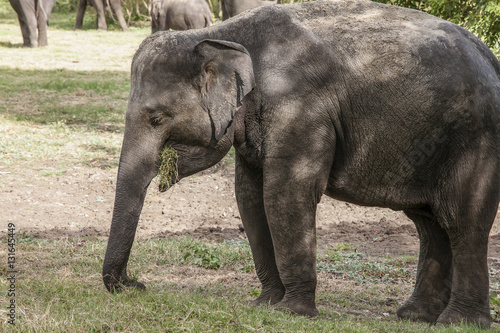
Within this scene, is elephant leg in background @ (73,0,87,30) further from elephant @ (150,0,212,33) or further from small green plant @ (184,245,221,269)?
small green plant @ (184,245,221,269)

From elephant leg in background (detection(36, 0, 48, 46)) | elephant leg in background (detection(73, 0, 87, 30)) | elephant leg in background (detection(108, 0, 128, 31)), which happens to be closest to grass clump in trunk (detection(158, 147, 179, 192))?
elephant leg in background (detection(36, 0, 48, 46))

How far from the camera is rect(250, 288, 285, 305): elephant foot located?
521 cm

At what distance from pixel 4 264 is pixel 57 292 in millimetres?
1144

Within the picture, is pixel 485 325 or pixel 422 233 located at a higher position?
pixel 422 233

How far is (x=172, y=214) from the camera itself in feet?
27.6

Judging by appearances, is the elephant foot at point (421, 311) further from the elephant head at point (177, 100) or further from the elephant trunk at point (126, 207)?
the elephant trunk at point (126, 207)

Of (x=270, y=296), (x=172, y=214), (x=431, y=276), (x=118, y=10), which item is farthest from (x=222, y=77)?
(x=118, y=10)

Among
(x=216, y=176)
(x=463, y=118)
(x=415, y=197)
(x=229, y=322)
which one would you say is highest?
(x=463, y=118)

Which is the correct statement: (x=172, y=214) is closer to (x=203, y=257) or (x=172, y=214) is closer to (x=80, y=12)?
(x=203, y=257)

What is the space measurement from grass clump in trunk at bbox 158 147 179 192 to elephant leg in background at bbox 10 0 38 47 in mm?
18282

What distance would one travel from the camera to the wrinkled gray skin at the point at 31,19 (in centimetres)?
2142

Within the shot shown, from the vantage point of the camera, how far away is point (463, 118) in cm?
460

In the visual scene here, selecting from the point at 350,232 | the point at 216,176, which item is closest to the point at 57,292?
the point at 350,232

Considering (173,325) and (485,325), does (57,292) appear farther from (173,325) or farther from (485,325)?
(485,325)
